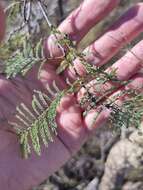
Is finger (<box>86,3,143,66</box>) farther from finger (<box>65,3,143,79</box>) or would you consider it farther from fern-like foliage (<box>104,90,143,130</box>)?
fern-like foliage (<box>104,90,143,130</box>)

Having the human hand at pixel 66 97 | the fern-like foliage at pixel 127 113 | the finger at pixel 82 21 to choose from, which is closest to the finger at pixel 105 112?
the human hand at pixel 66 97

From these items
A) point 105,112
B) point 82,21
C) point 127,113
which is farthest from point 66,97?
point 127,113

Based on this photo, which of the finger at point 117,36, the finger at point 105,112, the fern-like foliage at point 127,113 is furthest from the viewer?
the finger at point 117,36

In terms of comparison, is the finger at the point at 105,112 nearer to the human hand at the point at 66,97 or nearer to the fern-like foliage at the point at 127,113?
the human hand at the point at 66,97

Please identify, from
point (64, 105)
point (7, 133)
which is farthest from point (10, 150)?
point (64, 105)

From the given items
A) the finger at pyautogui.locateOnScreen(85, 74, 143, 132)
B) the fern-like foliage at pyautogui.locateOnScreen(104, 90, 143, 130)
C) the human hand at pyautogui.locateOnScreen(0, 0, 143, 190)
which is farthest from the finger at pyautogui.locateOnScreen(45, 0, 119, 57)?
the fern-like foliage at pyautogui.locateOnScreen(104, 90, 143, 130)

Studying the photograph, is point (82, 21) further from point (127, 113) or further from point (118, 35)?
point (127, 113)

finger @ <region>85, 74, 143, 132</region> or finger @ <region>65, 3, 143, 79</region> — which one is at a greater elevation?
finger @ <region>65, 3, 143, 79</region>

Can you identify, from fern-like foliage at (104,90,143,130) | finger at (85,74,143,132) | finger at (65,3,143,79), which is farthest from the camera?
finger at (65,3,143,79)
